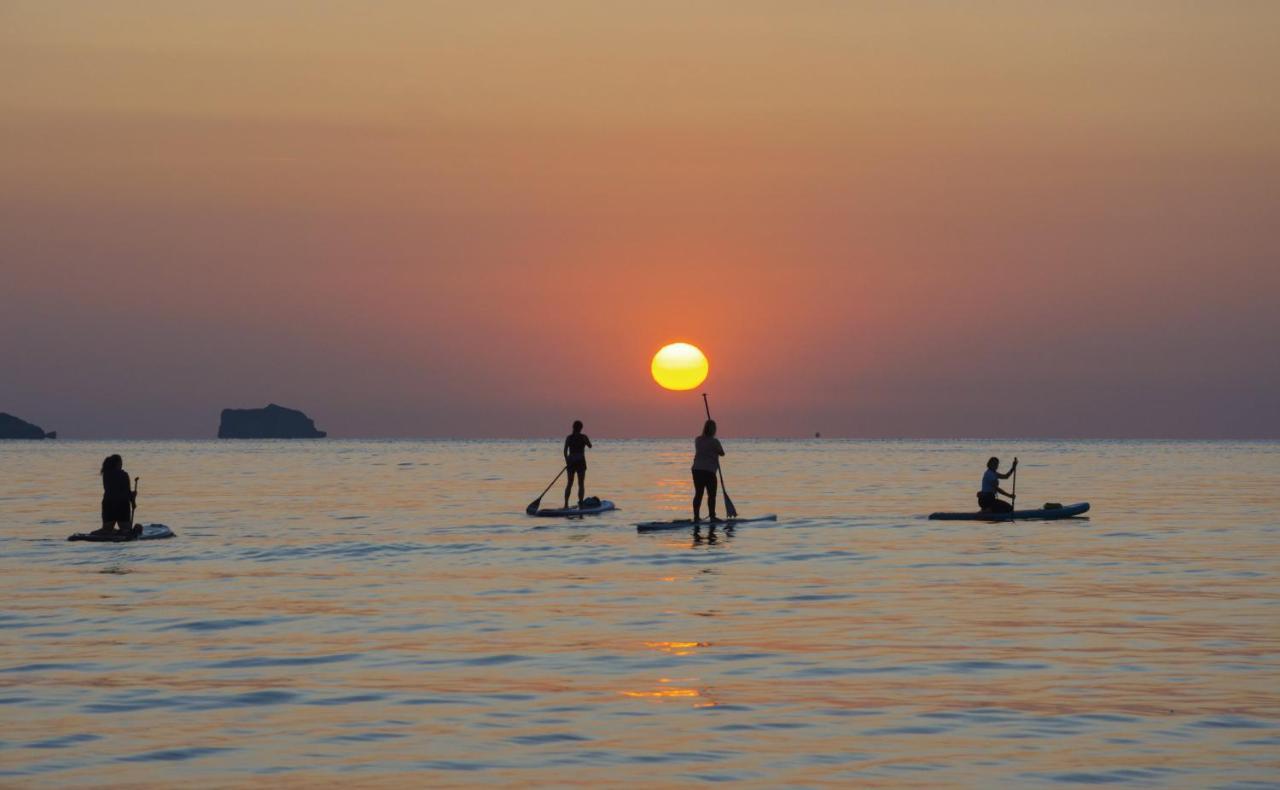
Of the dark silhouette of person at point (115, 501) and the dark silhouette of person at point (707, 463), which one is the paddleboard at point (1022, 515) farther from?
the dark silhouette of person at point (115, 501)

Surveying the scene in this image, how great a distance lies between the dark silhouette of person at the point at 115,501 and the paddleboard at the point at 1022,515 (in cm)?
1992

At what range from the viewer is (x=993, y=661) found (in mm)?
16578

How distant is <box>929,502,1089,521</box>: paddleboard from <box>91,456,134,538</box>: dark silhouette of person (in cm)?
1992

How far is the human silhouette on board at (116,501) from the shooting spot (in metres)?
32.9

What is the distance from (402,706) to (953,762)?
5.01m

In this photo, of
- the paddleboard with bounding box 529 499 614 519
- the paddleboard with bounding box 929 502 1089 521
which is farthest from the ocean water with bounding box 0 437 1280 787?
the paddleboard with bounding box 529 499 614 519

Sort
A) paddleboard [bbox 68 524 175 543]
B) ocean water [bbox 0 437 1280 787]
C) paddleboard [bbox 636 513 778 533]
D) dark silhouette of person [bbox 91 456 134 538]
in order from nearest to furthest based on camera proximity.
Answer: ocean water [bbox 0 437 1280 787]
dark silhouette of person [bbox 91 456 134 538]
paddleboard [bbox 68 524 175 543]
paddleboard [bbox 636 513 778 533]

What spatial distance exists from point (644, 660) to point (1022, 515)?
2652 cm

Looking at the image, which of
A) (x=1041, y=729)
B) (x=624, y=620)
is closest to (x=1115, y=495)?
(x=624, y=620)

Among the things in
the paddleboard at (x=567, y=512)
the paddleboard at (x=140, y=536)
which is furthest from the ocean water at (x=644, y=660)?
the paddleboard at (x=567, y=512)

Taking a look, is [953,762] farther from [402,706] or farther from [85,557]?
[85,557]

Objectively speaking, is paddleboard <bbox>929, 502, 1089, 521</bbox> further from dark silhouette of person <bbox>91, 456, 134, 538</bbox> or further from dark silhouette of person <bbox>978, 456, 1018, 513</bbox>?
dark silhouette of person <bbox>91, 456, 134, 538</bbox>

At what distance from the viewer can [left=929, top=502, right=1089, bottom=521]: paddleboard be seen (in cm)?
4028

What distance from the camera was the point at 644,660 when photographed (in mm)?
16766
